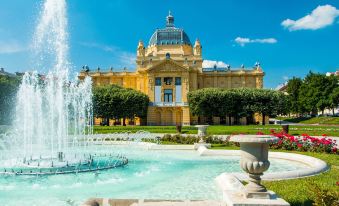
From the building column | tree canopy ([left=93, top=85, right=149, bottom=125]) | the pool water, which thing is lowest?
the pool water

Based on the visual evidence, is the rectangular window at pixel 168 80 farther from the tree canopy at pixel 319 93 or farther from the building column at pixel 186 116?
the tree canopy at pixel 319 93

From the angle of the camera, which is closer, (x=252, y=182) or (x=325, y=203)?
(x=325, y=203)

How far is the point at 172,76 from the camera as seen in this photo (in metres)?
68.7

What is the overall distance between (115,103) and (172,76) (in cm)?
1402

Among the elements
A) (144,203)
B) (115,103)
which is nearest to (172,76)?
(115,103)

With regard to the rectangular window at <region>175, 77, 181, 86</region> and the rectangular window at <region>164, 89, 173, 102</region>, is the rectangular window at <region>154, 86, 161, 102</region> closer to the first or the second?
the rectangular window at <region>164, 89, 173, 102</region>

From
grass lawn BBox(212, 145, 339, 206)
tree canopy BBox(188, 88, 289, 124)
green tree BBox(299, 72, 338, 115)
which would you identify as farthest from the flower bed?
green tree BBox(299, 72, 338, 115)

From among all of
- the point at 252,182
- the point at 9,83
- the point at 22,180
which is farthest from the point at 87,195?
the point at 9,83

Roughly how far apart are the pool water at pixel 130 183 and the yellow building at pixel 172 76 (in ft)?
163

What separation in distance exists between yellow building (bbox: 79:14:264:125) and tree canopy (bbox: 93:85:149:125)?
6.84m

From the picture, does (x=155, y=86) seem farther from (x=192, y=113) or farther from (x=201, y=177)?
(x=201, y=177)

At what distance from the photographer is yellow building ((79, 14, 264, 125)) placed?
68.2 metres

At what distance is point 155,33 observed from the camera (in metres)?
77.3

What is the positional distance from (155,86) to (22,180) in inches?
2166
